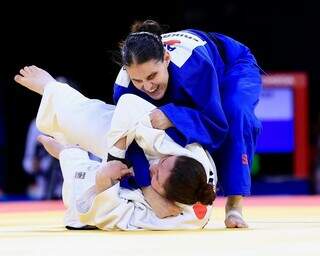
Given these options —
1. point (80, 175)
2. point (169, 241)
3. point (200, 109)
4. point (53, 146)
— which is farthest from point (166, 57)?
point (169, 241)

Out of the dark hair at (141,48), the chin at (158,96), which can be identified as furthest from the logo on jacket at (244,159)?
the dark hair at (141,48)

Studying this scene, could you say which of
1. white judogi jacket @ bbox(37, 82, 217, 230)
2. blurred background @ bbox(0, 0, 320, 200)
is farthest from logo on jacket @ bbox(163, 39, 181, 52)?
blurred background @ bbox(0, 0, 320, 200)

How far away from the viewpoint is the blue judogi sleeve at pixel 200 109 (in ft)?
13.0

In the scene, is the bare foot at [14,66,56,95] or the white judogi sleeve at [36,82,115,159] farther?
the bare foot at [14,66,56,95]

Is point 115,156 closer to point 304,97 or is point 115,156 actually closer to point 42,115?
point 42,115

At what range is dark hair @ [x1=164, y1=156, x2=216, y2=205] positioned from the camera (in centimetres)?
374

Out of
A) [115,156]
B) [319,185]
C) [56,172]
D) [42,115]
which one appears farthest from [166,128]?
[319,185]

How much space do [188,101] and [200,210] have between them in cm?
48

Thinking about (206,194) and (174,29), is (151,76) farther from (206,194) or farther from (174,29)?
(174,29)

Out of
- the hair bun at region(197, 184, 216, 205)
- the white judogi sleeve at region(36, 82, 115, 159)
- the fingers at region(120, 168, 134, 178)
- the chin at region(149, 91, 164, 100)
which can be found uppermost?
the chin at region(149, 91, 164, 100)

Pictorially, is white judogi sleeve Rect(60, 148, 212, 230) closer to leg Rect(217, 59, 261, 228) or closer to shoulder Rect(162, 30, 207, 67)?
leg Rect(217, 59, 261, 228)

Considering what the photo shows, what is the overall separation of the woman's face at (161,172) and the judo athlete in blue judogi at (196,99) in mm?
57

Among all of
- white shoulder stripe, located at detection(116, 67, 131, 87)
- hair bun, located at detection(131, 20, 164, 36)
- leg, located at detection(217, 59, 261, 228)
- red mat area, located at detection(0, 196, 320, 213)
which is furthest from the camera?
red mat area, located at detection(0, 196, 320, 213)

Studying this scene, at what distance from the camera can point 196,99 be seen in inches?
160
